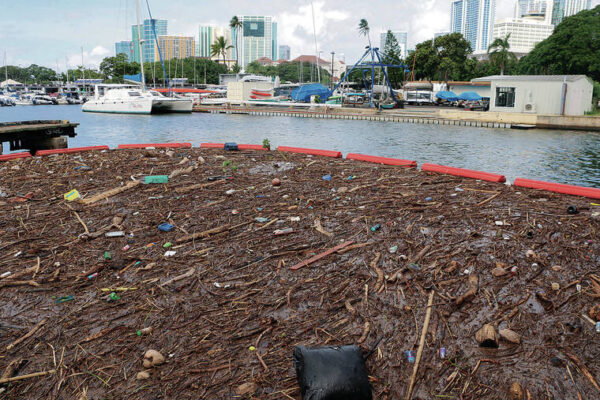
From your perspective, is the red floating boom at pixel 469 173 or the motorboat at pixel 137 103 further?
the motorboat at pixel 137 103

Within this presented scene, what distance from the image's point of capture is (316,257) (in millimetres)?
4590

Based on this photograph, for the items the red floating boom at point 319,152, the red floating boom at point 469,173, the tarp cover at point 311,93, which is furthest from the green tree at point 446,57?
the red floating boom at point 469,173

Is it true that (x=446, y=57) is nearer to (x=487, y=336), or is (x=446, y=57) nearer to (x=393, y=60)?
(x=393, y=60)

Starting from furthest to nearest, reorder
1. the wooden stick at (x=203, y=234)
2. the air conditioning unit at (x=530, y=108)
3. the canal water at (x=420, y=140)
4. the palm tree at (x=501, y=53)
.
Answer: the palm tree at (x=501, y=53), the air conditioning unit at (x=530, y=108), the canal water at (x=420, y=140), the wooden stick at (x=203, y=234)

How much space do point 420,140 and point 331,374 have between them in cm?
2649

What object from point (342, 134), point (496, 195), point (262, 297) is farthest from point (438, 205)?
point (342, 134)

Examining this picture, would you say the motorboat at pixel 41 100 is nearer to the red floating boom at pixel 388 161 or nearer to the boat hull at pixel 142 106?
the boat hull at pixel 142 106

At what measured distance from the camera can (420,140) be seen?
28078 mm

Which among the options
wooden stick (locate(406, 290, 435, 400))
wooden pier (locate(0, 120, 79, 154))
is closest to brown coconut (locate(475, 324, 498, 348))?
wooden stick (locate(406, 290, 435, 400))

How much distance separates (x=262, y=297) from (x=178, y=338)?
2.60 ft

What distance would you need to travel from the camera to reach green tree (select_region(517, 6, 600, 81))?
156ft

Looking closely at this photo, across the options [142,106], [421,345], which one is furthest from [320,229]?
[142,106]

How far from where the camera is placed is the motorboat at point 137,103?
4519 cm

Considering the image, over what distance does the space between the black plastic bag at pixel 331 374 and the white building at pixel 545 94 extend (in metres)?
37.8
